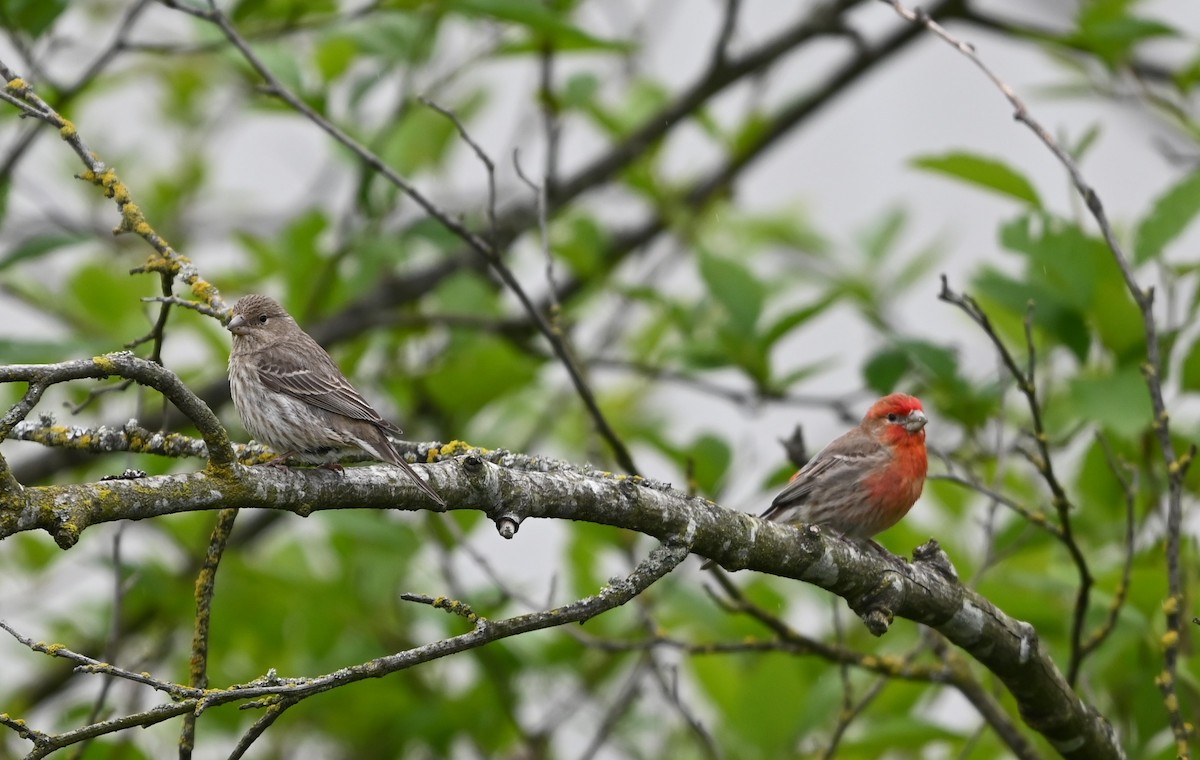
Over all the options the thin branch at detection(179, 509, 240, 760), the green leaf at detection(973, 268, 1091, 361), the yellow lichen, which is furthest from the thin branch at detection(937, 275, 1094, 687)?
the yellow lichen

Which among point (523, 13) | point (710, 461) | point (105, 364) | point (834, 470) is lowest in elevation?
point (105, 364)

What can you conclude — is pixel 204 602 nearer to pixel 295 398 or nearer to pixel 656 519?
pixel 656 519

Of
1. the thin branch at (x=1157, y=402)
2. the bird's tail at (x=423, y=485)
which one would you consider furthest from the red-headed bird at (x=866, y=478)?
the bird's tail at (x=423, y=485)

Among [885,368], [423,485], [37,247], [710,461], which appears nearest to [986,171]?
[885,368]

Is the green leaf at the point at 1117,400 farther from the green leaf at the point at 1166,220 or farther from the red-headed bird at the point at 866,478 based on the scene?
the red-headed bird at the point at 866,478

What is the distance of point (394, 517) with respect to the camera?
764 centimetres

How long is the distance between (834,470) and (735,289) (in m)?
→ 0.93

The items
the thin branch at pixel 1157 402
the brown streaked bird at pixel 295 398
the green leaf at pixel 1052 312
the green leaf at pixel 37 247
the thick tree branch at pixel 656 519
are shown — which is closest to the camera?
the thick tree branch at pixel 656 519

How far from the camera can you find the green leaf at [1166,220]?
578 cm

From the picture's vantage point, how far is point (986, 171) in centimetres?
A: 608

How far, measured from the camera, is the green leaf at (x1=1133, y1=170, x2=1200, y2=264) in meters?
5.78

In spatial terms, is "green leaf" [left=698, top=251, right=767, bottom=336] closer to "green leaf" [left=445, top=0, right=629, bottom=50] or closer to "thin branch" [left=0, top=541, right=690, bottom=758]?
"green leaf" [left=445, top=0, right=629, bottom=50]

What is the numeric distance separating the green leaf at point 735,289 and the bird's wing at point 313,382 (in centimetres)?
172

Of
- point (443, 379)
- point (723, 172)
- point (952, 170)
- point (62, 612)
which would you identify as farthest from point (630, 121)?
point (62, 612)
